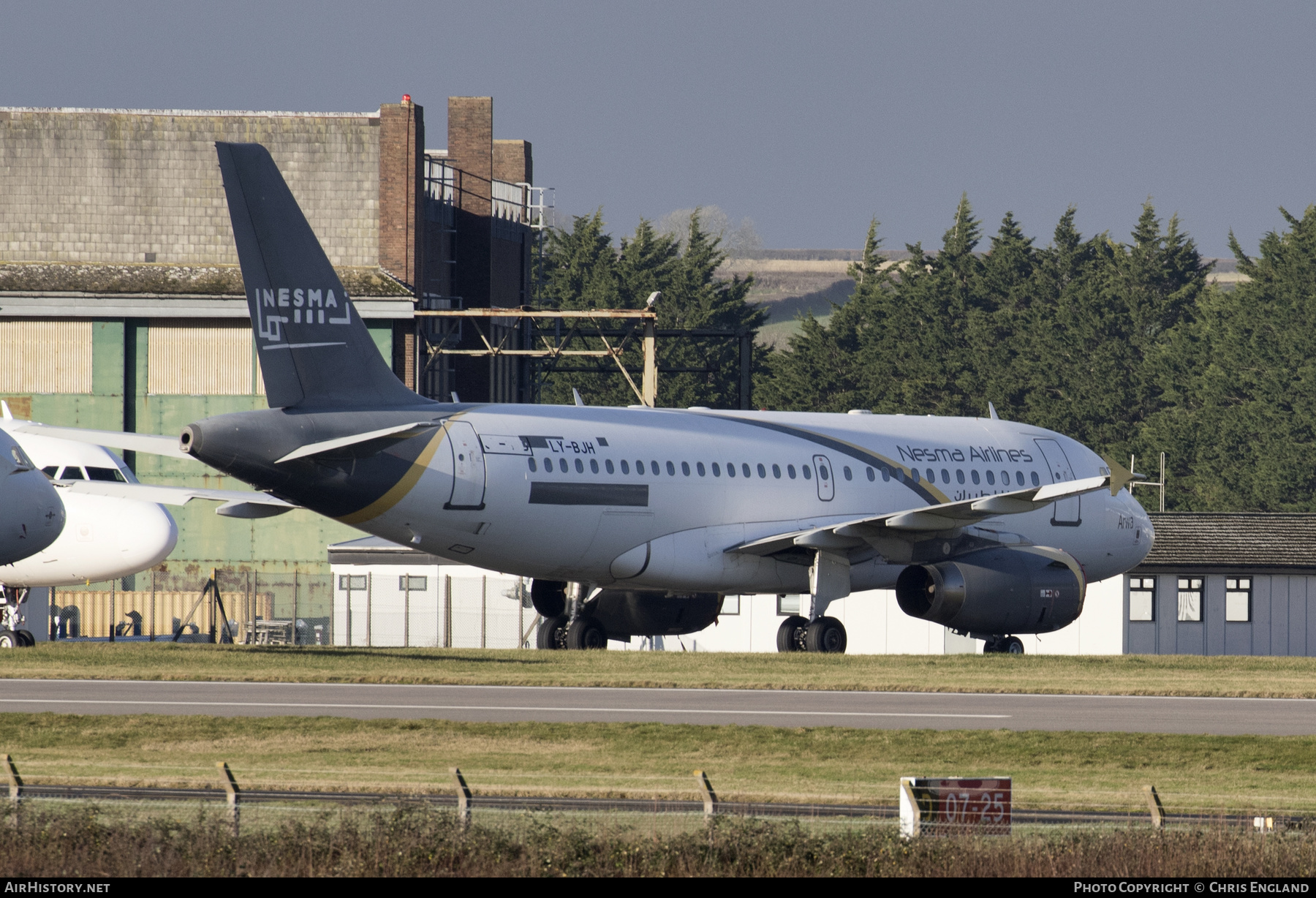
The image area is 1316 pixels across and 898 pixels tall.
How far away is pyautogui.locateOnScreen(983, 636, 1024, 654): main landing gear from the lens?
116 feet

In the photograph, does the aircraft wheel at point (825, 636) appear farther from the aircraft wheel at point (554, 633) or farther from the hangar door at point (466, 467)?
the hangar door at point (466, 467)

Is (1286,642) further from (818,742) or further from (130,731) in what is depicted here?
(130,731)

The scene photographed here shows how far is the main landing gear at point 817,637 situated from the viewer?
3303cm

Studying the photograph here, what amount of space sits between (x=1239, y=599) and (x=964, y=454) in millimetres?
19565

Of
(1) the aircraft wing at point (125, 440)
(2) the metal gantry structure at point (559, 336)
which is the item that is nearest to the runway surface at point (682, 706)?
(1) the aircraft wing at point (125, 440)

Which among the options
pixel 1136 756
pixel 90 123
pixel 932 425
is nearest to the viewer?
pixel 1136 756

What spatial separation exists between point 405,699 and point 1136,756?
9.02m

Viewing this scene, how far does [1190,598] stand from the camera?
53688 millimetres

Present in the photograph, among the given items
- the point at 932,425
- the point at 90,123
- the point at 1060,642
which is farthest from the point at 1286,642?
the point at 90,123

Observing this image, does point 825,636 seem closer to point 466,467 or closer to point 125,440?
point 466,467

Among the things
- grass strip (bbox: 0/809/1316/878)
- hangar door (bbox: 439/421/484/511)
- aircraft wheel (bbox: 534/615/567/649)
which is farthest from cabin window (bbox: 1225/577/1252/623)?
grass strip (bbox: 0/809/1316/878)

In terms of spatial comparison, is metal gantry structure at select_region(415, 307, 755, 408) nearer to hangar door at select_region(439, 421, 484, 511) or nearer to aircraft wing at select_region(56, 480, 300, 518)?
aircraft wing at select_region(56, 480, 300, 518)

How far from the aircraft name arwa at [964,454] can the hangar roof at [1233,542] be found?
52.8 feet

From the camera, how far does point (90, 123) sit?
6125cm
